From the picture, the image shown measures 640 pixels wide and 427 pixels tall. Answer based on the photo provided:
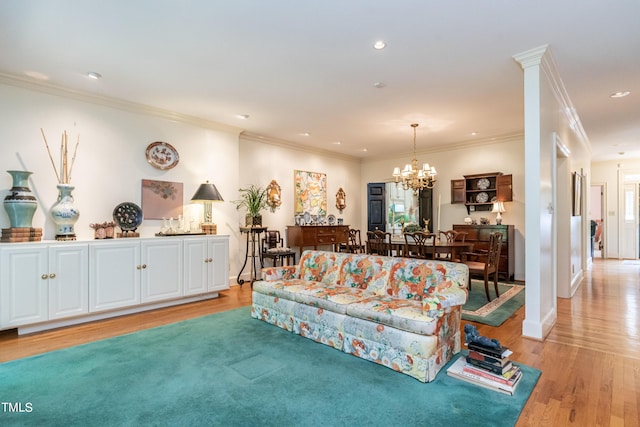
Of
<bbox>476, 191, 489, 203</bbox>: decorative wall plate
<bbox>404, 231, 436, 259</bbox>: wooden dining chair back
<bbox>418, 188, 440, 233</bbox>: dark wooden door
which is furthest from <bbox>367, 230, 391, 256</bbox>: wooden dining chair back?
<bbox>476, 191, 489, 203</bbox>: decorative wall plate

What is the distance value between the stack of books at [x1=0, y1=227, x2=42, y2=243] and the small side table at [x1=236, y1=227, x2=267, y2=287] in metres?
2.75

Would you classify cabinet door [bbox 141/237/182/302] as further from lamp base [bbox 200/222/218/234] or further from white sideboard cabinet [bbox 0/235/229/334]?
lamp base [bbox 200/222/218/234]

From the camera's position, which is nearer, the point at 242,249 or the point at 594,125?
the point at 594,125

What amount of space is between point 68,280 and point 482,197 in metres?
6.76

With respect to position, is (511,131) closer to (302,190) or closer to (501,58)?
(501,58)

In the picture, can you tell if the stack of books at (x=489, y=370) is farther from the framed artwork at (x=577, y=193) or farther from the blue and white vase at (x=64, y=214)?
the blue and white vase at (x=64, y=214)

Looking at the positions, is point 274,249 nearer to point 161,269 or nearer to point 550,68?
point 161,269

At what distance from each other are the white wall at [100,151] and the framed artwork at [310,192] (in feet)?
5.85

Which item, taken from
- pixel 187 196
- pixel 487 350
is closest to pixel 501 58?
pixel 487 350

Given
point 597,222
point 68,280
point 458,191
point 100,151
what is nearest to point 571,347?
point 458,191

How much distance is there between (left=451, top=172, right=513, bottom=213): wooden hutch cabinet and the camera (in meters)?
6.10

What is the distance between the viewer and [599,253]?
9.69m

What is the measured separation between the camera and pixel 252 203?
5.73m

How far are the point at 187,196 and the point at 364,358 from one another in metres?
3.67
